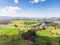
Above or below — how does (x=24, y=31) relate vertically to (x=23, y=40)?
above

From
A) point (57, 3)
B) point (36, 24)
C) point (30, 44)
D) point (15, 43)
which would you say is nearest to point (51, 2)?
point (57, 3)

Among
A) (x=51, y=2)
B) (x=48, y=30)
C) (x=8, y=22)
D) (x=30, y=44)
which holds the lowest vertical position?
(x=30, y=44)

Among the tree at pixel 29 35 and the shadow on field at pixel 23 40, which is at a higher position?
the tree at pixel 29 35

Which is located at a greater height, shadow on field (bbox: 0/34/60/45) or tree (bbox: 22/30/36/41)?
tree (bbox: 22/30/36/41)

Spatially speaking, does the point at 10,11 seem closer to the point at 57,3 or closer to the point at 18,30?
the point at 18,30

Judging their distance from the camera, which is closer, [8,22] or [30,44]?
[30,44]

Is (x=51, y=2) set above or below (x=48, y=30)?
above
